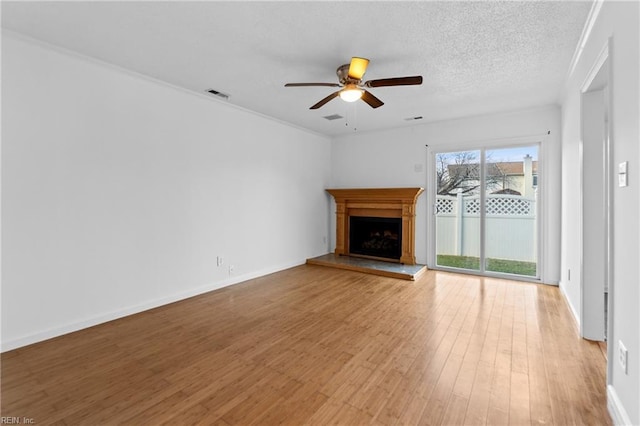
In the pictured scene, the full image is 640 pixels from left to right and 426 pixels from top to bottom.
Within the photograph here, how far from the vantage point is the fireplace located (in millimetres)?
5656

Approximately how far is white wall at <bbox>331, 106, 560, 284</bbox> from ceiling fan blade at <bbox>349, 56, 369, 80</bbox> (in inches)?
117

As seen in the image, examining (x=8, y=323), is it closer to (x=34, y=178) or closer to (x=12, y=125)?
(x=34, y=178)

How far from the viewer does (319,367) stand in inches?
86.7

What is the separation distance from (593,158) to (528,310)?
1.75 m

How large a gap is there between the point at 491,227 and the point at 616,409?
3466mm

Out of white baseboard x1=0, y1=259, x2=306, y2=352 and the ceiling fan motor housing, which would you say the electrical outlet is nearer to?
the ceiling fan motor housing

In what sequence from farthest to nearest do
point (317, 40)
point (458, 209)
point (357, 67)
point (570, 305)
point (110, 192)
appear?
point (458, 209), point (570, 305), point (110, 192), point (357, 67), point (317, 40)

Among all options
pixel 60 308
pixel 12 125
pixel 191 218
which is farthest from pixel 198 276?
pixel 12 125

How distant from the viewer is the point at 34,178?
2.57 meters

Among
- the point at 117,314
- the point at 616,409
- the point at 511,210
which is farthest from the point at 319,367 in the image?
the point at 511,210

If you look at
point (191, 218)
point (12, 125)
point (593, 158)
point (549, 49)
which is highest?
point (549, 49)

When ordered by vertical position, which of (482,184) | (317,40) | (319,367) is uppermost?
(317,40)

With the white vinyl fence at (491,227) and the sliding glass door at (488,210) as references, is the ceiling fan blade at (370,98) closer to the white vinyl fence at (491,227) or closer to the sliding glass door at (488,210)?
the sliding glass door at (488,210)

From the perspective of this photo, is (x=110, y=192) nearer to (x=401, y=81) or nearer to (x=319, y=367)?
(x=319, y=367)
